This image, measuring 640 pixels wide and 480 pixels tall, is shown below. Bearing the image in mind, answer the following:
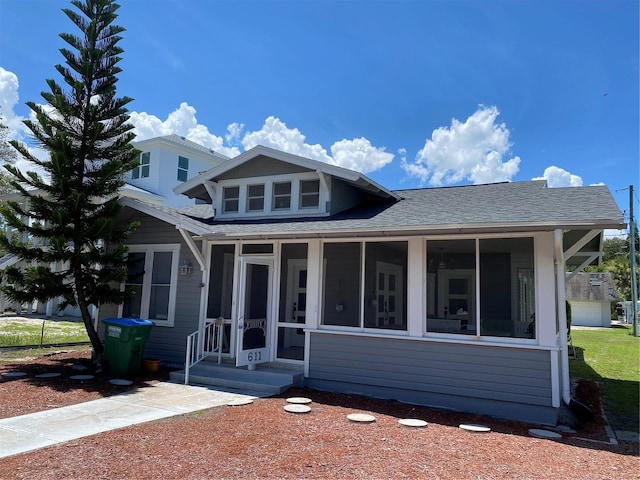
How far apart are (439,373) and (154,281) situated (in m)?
6.41

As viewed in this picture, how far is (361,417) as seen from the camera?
19.1 ft

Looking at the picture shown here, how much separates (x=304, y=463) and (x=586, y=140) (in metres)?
16.6

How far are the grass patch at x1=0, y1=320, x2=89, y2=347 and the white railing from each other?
17.5 feet

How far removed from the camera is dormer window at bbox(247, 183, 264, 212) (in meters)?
10.0

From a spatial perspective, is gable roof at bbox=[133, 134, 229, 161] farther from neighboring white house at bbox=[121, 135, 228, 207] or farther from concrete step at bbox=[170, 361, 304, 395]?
concrete step at bbox=[170, 361, 304, 395]

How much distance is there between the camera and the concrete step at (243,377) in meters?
7.36

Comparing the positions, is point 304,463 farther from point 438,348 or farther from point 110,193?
point 110,193

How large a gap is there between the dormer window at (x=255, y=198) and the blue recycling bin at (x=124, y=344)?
11.0ft

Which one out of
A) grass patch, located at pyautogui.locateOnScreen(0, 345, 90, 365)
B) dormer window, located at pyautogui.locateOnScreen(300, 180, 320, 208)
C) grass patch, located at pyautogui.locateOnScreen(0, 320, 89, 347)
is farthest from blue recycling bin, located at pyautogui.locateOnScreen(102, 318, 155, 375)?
grass patch, located at pyautogui.locateOnScreen(0, 320, 89, 347)

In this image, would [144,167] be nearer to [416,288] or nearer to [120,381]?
[120,381]

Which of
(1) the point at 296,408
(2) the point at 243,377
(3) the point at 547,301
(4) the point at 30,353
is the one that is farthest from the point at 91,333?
(3) the point at 547,301

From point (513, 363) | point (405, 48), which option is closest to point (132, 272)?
point (513, 363)

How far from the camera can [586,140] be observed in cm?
1603

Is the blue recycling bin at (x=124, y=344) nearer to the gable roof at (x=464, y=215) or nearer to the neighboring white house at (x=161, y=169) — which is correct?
the gable roof at (x=464, y=215)
